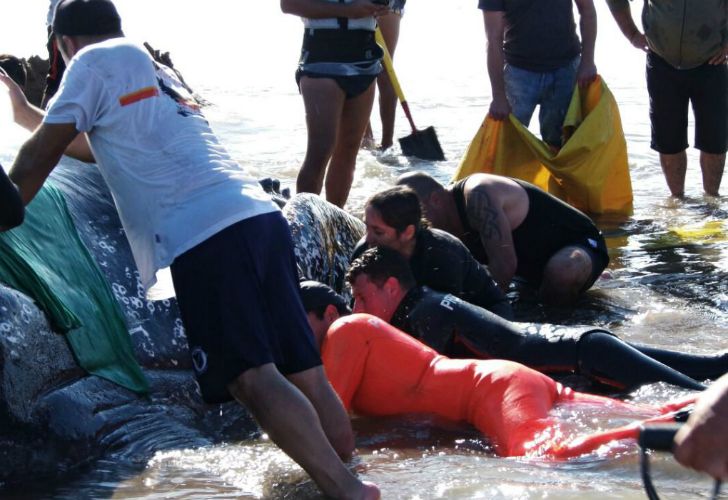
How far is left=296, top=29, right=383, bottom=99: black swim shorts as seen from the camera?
6.23 m

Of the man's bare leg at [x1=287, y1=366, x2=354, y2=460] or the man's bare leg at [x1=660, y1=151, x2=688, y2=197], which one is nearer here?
the man's bare leg at [x1=287, y1=366, x2=354, y2=460]

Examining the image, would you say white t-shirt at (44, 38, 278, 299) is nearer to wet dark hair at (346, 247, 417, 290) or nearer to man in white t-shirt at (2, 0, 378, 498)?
man in white t-shirt at (2, 0, 378, 498)

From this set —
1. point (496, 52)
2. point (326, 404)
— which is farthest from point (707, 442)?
point (496, 52)

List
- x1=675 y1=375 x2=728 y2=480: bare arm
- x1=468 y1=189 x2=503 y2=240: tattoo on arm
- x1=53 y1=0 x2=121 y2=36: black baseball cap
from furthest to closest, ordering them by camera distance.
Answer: x1=468 y1=189 x2=503 y2=240: tattoo on arm → x1=53 y1=0 x2=121 y2=36: black baseball cap → x1=675 y1=375 x2=728 y2=480: bare arm

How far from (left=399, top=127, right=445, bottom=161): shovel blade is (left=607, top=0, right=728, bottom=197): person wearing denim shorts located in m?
2.17

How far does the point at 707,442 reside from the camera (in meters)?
2.01

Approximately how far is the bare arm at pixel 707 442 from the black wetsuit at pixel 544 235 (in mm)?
3777

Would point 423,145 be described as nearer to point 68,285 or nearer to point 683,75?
point 683,75

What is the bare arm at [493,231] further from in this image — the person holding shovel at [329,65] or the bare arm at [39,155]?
the bare arm at [39,155]

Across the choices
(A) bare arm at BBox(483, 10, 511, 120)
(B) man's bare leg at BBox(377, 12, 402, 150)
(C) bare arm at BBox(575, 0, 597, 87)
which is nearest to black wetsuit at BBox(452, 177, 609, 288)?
(A) bare arm at BBox(483, 10, 511, 120)

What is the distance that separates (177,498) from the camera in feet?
11.8

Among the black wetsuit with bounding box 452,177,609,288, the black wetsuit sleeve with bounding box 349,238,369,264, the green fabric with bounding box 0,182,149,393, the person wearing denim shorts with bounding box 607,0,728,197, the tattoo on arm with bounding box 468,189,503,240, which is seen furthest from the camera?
the person wearing denim shorts with bounding box 607,0,728,197

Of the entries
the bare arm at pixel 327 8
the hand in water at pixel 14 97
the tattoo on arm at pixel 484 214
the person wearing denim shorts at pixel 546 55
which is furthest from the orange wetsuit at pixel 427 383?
Answer: the person wearing denim shorts at pixel 546 55

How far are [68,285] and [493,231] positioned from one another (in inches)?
84.0
